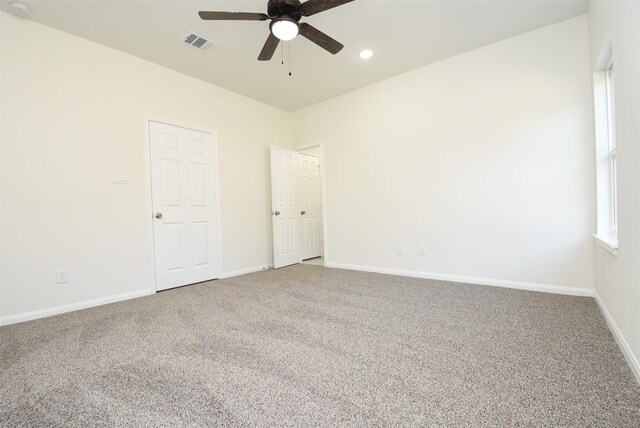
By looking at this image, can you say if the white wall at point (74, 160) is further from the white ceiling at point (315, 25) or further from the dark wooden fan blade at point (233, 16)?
the dark wooden fan blade at point (233, 16)

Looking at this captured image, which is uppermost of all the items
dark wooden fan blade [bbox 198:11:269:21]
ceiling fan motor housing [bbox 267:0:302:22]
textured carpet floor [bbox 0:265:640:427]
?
ceiling fan motor housing [bbox 267:0:302:22]

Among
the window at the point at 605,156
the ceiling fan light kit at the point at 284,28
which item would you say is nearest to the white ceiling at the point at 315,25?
the ceiling fan light kit at the point at 284,28

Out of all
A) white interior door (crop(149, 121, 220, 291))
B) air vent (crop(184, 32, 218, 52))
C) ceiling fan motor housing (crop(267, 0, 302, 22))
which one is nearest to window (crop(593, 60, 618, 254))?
ceiling fan motor housing (crop(267, 0, 302, 22))

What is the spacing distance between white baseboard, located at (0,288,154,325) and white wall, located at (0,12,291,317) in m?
0.04

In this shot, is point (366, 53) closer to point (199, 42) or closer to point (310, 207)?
point (199, 42)

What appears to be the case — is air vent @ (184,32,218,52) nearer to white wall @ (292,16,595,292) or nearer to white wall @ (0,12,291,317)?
white wall @ (0,12,291,317)

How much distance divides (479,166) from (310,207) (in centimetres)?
305

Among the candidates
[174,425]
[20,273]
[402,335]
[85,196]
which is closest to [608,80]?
[402,335]

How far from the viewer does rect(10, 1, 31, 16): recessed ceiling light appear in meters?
2.34

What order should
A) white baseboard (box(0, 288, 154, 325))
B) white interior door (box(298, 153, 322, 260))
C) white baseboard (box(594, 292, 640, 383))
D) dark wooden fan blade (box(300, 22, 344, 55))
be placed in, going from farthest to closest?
white interior door (box(298, 153, 322, 260))
white baseboard (box(0, 288, 154, 325))
dark wooden fan blade (box(300, 22, 344, 55))
white baseboard (box(594, 292, 640, 383))

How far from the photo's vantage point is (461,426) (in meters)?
1.15

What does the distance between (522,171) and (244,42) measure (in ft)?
10.7

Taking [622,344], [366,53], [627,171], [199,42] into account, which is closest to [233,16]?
[199,42]

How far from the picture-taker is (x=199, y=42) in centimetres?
298
